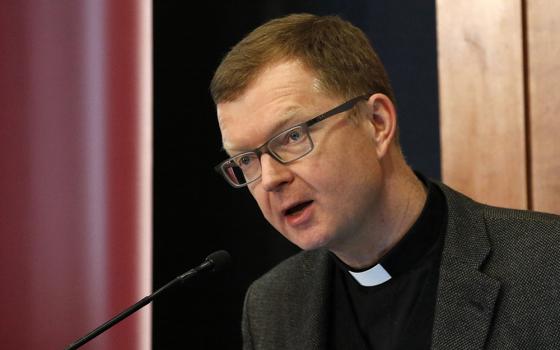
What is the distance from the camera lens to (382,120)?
1.93 meters

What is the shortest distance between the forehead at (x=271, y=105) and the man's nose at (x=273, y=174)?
5 centimetres

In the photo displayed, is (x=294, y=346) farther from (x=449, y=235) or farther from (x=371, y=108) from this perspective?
(x=371, y=108)

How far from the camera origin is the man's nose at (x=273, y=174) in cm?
177

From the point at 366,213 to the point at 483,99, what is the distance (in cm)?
61

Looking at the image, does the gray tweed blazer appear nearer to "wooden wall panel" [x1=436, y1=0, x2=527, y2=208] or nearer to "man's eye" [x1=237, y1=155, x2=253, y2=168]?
"wooden wall panel" [x1=436, y1=0, x2=527, y2=208]

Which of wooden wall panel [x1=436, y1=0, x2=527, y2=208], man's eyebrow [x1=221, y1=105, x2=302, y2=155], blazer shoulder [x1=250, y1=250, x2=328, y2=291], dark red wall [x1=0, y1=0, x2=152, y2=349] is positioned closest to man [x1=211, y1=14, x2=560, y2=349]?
man's eyebrow [x1=221, y1=105, x2=302, y2=155]

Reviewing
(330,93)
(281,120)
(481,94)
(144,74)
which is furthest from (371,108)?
(144,74)

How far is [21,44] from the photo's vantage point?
2.55m

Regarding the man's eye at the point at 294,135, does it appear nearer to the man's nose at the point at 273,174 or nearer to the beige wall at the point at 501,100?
the man's nose at the point at 273,174

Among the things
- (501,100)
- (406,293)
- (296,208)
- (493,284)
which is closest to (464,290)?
(493,284)

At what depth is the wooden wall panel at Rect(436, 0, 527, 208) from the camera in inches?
88.7

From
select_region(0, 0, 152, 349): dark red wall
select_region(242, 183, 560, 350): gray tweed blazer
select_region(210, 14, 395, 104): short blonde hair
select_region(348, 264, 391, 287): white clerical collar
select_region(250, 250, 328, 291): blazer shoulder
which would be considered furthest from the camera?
select_region(0, 0, 152, 349): dark red wall

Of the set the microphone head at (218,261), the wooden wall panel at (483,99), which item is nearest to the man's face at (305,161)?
the microphone head at (218,261)

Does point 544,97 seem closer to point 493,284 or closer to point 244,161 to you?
point 493,284
